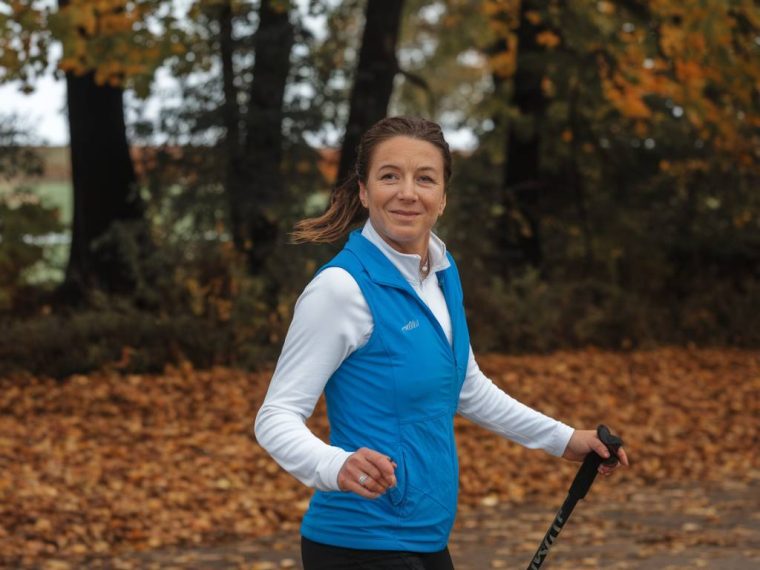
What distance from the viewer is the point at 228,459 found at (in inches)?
380

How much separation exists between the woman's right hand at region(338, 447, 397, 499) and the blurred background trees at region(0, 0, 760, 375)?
Result: 9.01 metres

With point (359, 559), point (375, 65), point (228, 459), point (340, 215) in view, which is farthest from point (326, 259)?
point (359, 559)

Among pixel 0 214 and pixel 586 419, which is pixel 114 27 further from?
pixel 586 419

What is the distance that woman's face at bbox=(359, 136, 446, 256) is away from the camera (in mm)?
3137

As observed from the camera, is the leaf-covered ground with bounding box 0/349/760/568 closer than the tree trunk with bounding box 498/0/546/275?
Yes

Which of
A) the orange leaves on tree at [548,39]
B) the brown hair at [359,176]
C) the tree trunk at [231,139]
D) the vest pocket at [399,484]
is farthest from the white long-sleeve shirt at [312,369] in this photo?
the orange leaves on tree at [548,39]

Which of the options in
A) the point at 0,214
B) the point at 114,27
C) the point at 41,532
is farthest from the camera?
the point at 0,214

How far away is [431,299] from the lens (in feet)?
10.6

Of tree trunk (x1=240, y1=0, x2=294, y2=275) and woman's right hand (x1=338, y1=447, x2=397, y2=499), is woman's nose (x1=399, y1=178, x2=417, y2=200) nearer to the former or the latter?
woman's right hand (x1=338, y1=447, x2=397, y2=499)

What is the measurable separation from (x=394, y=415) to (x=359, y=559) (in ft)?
1.18

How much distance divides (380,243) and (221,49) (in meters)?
10.3

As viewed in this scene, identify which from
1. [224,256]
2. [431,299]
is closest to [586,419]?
[224,256]

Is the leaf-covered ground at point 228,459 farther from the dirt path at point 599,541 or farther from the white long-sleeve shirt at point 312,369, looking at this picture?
the white long-sleeve shirt at point 312,369

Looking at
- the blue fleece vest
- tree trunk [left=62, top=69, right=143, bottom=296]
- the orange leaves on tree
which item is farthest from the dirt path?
the orange leaves on tree
